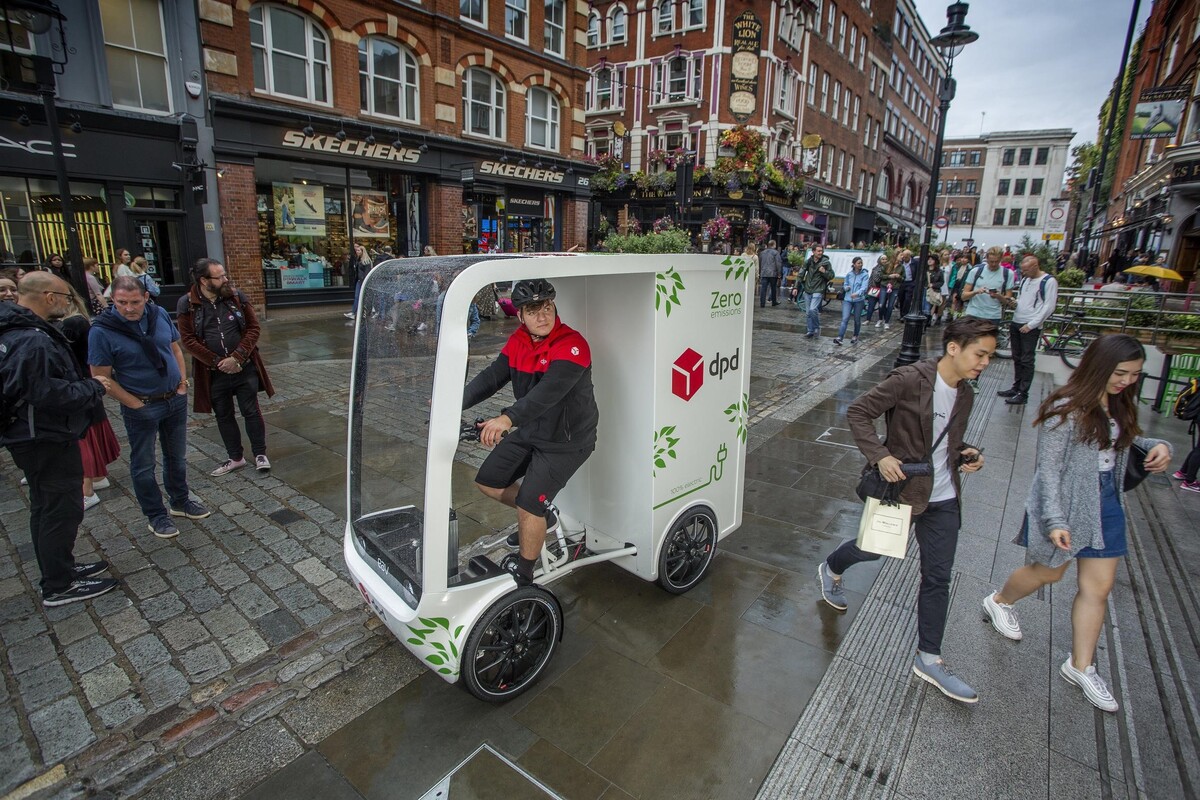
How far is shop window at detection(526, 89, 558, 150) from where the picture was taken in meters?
20.1

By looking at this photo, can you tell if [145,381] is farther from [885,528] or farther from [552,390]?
[885,528]

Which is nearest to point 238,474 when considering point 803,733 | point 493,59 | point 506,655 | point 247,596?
point 247,596

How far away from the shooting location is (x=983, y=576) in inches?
162

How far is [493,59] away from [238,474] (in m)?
17.0

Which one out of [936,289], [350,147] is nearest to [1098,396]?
[936,289]

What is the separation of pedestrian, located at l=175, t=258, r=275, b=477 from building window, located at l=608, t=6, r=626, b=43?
29785 mm

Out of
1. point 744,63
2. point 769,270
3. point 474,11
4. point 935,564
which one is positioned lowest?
point 935,564

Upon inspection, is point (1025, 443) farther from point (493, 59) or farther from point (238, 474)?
point (493, 59)

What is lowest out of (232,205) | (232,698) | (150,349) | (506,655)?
(232,698)

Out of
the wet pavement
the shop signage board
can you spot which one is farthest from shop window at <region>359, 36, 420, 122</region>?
the wet pavement

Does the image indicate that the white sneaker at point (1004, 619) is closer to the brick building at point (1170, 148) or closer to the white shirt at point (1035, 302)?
the white shirt at point (1035, 302)

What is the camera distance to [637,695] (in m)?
2.99

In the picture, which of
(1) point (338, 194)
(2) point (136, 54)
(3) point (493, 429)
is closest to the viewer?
(3) point (493, 429)

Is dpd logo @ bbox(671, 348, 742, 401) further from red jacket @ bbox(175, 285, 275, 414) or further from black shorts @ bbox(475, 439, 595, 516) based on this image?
red jacket @ bbox(175, 285, 275, 414)
